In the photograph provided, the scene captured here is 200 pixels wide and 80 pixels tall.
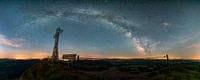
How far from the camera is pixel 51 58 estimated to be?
59500mm

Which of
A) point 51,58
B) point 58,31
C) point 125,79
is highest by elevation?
point 58,31

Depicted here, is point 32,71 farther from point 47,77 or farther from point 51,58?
point 51,58

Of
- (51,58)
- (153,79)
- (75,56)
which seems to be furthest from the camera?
(51,58)

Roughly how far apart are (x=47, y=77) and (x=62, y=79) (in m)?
3.55

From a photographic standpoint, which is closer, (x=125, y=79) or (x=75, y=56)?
(x=125, y=79)

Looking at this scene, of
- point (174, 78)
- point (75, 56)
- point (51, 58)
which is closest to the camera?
point (174, 78)

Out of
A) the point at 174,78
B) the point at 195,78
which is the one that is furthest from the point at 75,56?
the point at 195,78

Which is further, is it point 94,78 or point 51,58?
point 51,58

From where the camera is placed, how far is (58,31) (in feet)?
201

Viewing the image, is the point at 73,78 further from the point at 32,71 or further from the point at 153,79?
the point at 153,79

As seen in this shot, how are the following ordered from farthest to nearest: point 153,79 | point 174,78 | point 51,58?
point 51,58, point 153,79, point 174,78

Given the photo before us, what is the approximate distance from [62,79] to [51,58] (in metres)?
24.3

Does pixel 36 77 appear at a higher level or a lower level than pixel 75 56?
lower

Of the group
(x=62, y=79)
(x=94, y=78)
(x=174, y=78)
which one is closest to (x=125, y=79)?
(x=94, y=78)
